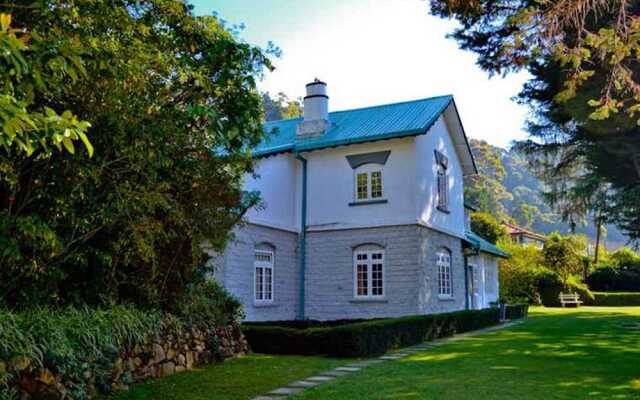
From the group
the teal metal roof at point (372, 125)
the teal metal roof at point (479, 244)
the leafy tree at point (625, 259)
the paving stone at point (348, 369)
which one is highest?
the teal metal roof at point (372, 125)

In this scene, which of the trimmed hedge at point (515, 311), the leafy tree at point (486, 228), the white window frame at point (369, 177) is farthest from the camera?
the leafy tree at point (486, 228)

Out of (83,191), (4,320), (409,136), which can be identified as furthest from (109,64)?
(409,136)

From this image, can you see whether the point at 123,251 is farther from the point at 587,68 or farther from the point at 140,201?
the point at 587,68

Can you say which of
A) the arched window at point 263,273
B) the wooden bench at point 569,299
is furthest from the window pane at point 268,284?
the wooden bench at point 569,299

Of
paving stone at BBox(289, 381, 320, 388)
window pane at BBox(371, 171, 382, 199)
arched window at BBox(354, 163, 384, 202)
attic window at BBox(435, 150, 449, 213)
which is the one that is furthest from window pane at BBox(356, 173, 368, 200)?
paving stone at BBox(289, 381, 320, 388)

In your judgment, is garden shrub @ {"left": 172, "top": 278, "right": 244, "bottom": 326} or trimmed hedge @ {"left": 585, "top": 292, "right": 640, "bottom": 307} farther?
trimmed hedge @ {"left": 585, "top": 292, "right": 640, "bottom": 307}

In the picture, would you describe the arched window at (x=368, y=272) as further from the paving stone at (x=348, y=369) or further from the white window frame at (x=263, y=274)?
the paving stone at (x=348, y=369)

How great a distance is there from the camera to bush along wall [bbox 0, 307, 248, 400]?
231 inches

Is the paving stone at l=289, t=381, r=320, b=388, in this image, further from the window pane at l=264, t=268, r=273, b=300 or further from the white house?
the window pane at l=264, t=268, r=273, b=300

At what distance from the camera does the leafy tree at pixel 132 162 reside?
6.43 m

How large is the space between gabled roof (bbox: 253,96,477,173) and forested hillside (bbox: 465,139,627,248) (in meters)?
10.6

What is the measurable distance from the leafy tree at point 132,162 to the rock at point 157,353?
2.76ft

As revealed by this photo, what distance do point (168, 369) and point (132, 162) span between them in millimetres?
3453

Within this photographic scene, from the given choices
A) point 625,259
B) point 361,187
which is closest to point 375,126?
point 361,187
